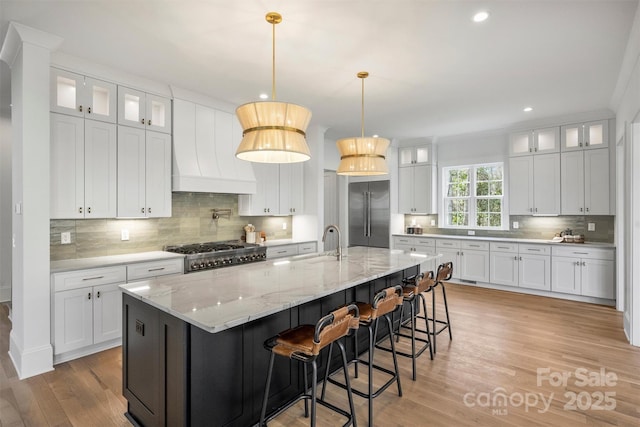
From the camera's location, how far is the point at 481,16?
2.52m

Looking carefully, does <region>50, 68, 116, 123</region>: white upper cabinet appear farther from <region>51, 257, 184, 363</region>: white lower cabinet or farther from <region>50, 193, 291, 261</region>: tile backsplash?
<region>51, 257, 184, 363</region>: white lower cabinet

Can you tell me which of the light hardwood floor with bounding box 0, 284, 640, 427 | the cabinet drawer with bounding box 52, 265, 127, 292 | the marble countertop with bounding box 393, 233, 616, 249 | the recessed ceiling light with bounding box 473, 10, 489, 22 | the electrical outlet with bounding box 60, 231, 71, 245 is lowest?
the light hardwood floor with bounding box 0, 284, 640, 427

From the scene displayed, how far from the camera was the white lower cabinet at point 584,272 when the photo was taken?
4.79 m

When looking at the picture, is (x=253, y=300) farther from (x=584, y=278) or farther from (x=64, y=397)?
(x=584, y=278)

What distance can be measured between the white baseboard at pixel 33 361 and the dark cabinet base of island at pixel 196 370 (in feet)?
3.87

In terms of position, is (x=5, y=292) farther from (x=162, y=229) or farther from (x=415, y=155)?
(x=415, y=155)

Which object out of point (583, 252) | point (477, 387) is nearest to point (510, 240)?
point (583, 252)

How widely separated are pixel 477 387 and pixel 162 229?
3.83 meters

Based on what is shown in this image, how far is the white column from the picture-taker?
279 cm

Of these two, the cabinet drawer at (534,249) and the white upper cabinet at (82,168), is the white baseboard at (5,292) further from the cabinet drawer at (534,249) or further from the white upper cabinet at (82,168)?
the cabinet drawer at (534,249)

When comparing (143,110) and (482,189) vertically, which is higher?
(143,110)

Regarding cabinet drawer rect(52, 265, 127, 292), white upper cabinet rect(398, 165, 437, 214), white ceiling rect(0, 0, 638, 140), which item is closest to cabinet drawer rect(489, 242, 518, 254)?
white upper cabinet rect(398, 165, 437, 214)

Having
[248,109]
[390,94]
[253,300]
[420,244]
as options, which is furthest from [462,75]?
[420,244]

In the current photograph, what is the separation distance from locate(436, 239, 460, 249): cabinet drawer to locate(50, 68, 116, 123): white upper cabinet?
5.49 m
